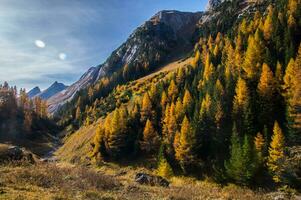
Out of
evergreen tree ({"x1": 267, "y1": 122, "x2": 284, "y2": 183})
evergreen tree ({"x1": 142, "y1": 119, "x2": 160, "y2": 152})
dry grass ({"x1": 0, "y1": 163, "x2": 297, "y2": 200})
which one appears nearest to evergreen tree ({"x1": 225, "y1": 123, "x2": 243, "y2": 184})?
evergreen tree ({"x1": 267, "y1": 122, "x2": 284, "y2": 183})

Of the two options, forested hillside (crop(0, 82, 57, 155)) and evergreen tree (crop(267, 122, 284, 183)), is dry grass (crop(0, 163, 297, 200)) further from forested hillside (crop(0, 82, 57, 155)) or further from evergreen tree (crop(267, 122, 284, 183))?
forested hillside (crop(0, 82, 57, 155))

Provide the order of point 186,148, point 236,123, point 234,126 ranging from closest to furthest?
point 234,126, point 186,148, point 236,123

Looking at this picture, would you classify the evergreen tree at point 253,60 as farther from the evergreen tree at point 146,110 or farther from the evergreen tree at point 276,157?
the evergreen tree at point 146,110

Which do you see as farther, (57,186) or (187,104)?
(187,104)

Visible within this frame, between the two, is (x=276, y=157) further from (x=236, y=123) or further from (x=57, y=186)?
(x=57, y=186)

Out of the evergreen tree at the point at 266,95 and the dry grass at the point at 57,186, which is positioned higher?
the evergreen tree at the point at 266,95

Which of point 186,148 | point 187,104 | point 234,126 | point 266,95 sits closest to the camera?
point 234,126

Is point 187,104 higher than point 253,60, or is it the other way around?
point 253,60

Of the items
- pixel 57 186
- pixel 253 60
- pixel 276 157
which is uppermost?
pixel 253 60

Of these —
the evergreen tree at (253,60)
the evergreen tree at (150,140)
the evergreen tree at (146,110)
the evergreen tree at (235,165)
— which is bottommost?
the evergreen tree at (235,165)

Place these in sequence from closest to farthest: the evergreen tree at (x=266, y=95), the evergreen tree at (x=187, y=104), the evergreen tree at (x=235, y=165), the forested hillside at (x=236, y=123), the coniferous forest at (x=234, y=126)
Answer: the evergreen tree at (x=235, y=165)
the coniferous forest at (x=234, y=126)
the forested hillside at (x=236, y=123)
the evergreen tree at (x=266, y=95)
the evergreen tree at (x=187, y=104)

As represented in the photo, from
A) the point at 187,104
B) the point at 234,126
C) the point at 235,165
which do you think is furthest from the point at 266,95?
the point at 187,104

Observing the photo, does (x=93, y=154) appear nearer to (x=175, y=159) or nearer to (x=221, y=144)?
(x=175, y=159)

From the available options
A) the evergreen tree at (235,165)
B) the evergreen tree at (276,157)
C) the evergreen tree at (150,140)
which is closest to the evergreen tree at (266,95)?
the evergreen tree at (276,157)
